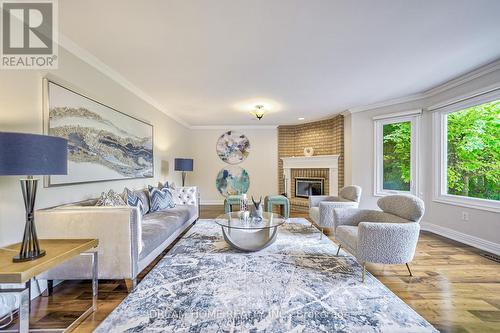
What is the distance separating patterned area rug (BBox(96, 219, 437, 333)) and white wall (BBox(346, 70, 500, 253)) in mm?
2128

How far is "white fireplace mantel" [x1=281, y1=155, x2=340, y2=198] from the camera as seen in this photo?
239 inches

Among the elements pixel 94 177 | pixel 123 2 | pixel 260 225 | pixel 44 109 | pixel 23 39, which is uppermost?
pixel 123 2

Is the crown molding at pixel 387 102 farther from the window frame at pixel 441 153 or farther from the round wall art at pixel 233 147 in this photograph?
the round wall art at pixel 233 147

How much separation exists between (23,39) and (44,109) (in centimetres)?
64

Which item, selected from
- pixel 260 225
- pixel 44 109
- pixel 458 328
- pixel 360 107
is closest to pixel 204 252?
pixel 260 225

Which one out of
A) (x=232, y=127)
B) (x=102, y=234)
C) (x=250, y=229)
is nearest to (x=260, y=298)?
(x=250, y=229)

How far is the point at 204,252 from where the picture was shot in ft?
10.3

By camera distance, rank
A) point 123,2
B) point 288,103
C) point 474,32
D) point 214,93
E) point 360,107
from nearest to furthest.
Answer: point 123,2, point 474,32, point 214,93, point 288,103, point 360,107

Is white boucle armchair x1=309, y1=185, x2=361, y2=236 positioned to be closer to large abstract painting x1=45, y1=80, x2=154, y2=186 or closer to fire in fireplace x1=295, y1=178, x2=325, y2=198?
fire in fireplace x1=295, y1=178, x2=325, y2=198

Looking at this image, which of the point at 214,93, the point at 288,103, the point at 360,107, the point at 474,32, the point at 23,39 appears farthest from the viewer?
the point at 360,107

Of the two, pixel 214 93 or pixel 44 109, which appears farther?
pixel 214 93

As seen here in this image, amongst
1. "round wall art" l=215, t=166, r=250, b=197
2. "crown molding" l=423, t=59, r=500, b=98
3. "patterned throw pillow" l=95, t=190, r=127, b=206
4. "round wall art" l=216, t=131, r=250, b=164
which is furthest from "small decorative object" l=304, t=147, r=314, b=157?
"patterned throw pillow" l=95, t=190, r=127, b=206

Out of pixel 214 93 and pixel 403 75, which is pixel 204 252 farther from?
pixel 403 75

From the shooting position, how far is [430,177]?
4.28 metres
